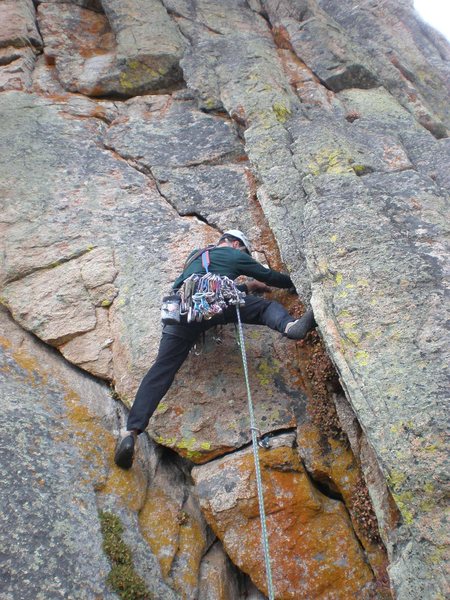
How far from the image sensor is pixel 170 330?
6.77 m

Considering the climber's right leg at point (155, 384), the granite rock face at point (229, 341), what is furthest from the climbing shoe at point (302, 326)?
the climber's right leg at point (155, 384)

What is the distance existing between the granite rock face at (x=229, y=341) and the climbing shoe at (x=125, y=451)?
176mm

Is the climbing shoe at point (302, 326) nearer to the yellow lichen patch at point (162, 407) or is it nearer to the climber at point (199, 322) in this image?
the climber at point (199, 322)

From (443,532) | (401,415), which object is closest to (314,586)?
(443,532)

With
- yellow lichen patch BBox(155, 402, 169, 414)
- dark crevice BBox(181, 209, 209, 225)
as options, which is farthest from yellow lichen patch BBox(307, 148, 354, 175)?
yellow lichen patch BBox(155, 402, 169, 414)

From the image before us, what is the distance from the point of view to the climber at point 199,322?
633cm

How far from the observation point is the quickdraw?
6457mm

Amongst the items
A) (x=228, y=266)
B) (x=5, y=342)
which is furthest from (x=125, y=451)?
(x=228, y=266)

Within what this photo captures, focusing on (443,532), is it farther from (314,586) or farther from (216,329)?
(216,329)

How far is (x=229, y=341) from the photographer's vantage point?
7602mm

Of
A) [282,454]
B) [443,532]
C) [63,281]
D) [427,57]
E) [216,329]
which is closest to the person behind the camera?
[443,532]

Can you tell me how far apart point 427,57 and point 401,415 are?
1837cm

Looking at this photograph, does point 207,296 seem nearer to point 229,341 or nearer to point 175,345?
point 175,345

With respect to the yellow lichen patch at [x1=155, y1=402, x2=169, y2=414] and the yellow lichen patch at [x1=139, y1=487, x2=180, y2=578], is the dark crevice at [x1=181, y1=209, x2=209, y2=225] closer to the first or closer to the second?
the yellow lichen patch at [x1=155, y1=402, x2=169, y2=414]
